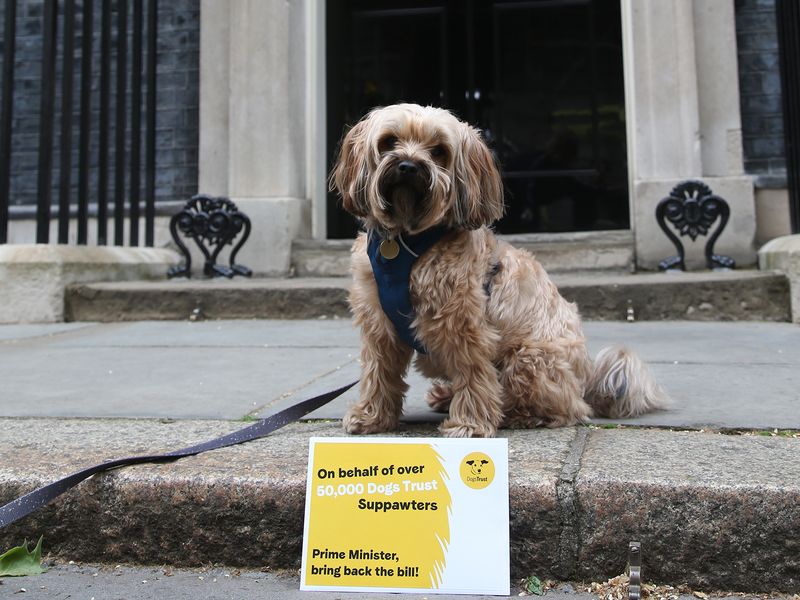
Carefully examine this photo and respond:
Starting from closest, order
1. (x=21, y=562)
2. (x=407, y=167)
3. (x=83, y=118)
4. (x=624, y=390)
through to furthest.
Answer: (x=21, y=562), (x=407, y=167), (x=624, y=390), (x=83, y=118)

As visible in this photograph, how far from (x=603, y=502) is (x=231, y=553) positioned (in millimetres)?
904

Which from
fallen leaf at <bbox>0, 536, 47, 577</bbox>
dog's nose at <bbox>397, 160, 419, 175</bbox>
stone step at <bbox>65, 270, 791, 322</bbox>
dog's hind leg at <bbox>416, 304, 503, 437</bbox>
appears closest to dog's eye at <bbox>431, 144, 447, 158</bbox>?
dog's nose at <bbox>397, 160, 419, 175</bbox>

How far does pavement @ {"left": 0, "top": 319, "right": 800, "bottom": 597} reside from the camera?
5.48 ft

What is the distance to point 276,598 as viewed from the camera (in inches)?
66.1

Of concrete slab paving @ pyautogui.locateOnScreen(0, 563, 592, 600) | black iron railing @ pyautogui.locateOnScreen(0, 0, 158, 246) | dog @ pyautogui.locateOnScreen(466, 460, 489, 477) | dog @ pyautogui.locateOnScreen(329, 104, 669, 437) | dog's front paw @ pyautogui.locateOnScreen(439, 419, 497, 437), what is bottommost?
concrete slab paving @ pyautogui.locateOnScreen(0, 563, 592, 600)

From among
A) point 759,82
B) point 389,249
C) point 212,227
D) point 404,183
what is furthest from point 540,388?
point 759,82

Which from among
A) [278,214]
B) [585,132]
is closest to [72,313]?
[278,214]

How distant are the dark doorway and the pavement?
563cm

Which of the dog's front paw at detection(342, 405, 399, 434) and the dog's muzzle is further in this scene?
the dog's front paw at detection(342, 405, 399, 434)

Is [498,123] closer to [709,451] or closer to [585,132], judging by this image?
[585,132]

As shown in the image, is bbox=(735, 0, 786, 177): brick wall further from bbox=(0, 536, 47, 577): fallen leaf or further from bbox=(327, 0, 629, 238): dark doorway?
bbox=(0, 536, 47, 577): fallen leaf

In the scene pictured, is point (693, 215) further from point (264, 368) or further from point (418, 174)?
point (418, 174)

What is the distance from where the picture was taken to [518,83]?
8758 millimetres

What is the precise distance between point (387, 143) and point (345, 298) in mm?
3281
